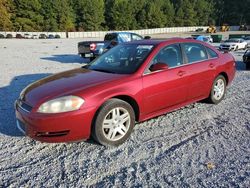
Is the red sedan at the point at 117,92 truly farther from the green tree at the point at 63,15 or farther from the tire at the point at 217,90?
the green tree at the point at 63,15

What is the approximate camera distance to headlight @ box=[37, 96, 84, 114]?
4.12m

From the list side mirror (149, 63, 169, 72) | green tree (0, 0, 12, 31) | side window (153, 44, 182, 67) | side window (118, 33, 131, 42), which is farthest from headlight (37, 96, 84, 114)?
green tree (0, 0, 12, 31)

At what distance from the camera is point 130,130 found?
4.71 metres

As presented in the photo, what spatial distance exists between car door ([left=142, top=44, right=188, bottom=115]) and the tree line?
71.4 metres

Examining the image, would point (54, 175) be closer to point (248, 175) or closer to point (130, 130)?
point (130, 130)

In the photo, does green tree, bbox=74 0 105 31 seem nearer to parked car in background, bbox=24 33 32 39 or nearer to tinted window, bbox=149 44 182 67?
parked car in background, bbox=24 33 32 39

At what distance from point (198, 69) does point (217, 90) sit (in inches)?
41.9

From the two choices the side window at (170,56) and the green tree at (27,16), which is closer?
the side window at (170,56)

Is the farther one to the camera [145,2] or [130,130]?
[145,2]

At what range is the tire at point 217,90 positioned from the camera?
6457mm

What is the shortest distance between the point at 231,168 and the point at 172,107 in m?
1.79

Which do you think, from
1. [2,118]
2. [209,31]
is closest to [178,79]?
[2,118]

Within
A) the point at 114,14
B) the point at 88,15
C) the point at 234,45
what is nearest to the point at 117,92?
the point at 234,45

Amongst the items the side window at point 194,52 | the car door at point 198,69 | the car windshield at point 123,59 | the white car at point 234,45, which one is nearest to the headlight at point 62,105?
the car windshield at point 123,59
